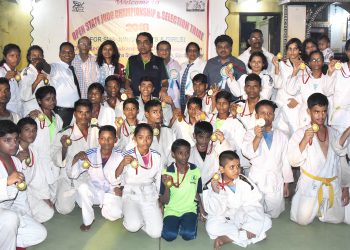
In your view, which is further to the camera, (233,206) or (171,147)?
(171,147)

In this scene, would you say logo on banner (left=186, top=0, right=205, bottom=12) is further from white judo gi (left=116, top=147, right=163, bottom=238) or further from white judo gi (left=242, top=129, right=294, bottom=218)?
white judo gi (left=116, top=147, right=163, bottom=238)

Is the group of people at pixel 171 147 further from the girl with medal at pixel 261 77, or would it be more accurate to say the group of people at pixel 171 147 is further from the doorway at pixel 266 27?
the doorway at pixel 266 27

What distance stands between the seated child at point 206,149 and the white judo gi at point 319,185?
2.79 ft

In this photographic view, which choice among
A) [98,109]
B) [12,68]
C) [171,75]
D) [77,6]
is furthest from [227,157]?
[77,6]

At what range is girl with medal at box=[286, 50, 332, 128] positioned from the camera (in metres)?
5.58

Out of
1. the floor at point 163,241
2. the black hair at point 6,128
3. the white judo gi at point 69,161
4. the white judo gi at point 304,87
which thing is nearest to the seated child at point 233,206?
the floor at point 163,241

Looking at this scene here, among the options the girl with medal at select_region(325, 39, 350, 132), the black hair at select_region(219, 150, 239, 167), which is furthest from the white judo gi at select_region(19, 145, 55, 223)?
the girl with medal at select_region(325, 39, 350, 132)

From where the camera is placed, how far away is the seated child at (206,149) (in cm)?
495

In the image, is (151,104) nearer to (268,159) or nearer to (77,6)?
(268,159)

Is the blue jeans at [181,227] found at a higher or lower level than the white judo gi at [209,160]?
lower

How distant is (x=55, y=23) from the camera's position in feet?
28.3

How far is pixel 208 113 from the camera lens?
19.0 ft

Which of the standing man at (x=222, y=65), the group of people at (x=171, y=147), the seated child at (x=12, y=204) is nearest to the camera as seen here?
the seated child at (x=12, y=204)

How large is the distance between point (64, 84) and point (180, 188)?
2.48 metres
